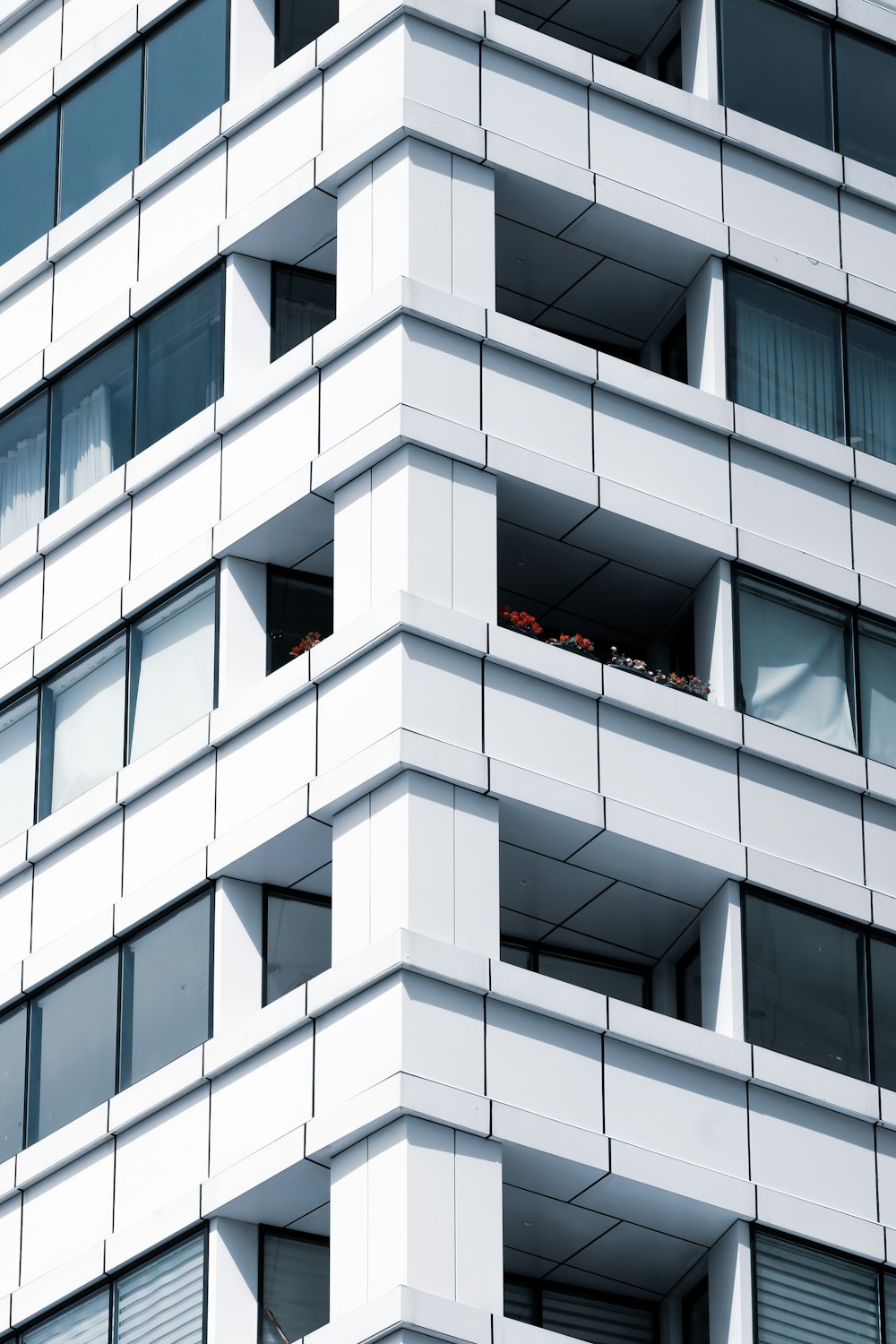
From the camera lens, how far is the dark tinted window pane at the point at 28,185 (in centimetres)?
5384

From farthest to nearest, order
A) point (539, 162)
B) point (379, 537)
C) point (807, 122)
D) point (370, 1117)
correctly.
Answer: point (807, 122) < point (539, 162) < point (379, 537) < point (370, 1117)

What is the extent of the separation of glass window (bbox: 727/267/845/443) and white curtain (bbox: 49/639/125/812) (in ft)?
27.9

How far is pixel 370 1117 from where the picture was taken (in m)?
41.8

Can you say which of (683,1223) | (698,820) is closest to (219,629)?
(698,820)

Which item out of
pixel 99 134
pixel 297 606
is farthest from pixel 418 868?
pixel 99 134

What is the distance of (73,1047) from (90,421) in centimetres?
865

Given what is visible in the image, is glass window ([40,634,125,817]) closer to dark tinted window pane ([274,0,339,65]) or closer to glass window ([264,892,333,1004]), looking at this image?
glass window ([264,892,333,1004])

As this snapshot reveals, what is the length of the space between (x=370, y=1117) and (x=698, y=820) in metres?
6.35

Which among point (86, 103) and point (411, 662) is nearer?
point (411, 662)

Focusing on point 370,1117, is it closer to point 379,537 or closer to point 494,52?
point 379,537

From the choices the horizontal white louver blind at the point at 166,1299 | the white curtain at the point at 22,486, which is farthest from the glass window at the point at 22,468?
the horizontal white louver blind at the point at 166,1299

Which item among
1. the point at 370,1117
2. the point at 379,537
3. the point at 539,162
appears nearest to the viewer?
the point at 370,1117

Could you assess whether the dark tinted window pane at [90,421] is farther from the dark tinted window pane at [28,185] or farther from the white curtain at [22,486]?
the dark tinted window pane at [28,185]

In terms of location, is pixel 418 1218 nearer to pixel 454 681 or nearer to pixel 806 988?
pixel 454 681
